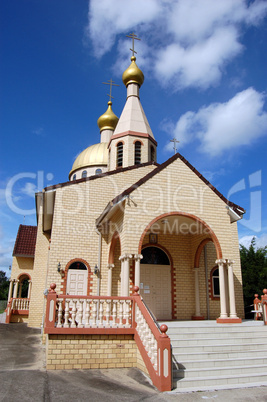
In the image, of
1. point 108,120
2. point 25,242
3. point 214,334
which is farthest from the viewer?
point 108,120

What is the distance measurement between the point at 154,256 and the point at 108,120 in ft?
55.7

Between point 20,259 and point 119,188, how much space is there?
14.8m

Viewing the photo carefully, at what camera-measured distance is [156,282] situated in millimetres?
14500

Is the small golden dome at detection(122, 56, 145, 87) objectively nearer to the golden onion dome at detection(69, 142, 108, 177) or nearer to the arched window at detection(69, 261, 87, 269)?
the golden onion dome at detection(69, 142, 108, 177)

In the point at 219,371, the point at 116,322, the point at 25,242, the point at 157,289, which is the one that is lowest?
the point at 219,371

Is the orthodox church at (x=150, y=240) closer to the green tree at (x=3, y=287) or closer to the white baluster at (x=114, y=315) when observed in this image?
the white baluster at (x=114, y=315)

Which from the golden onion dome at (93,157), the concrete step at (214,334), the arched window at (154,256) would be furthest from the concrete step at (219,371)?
the golden onion dome at (93,157)

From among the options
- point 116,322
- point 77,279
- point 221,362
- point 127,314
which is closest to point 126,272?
point 127,314

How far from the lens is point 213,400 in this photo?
6570 mm

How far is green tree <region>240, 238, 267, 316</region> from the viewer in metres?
24.4

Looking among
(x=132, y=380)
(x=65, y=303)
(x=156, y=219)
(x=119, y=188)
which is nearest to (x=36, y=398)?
(x=132, y=380)

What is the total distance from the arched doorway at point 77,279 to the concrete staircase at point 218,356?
5322 mm

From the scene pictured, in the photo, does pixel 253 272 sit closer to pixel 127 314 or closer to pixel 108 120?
pixel 108 120

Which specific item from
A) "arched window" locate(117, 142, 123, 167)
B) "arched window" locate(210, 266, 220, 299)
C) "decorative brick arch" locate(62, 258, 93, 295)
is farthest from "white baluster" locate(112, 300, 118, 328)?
"arched window" locate(117, 142, 123, 167)
